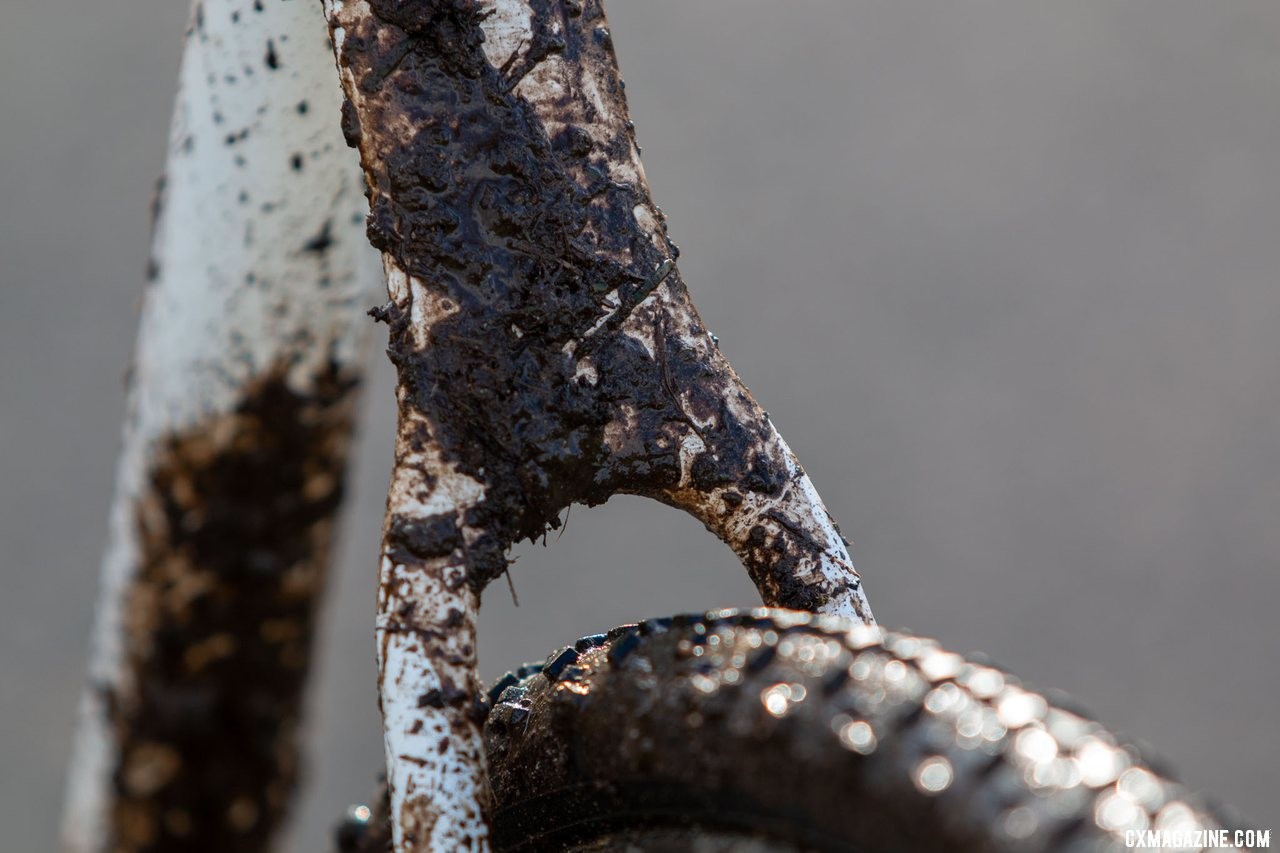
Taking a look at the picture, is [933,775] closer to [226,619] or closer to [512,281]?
[512,281]

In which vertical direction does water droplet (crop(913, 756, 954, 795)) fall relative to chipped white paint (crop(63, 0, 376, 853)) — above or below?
below

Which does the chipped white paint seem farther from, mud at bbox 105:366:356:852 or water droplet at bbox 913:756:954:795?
water droplet at bbox 913:756:954:795

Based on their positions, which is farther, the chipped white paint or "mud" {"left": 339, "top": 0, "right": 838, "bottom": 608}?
the chipped white paint

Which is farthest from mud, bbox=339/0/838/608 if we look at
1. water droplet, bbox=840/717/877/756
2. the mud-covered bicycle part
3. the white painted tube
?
water droplet, bbox=840/717/877/756

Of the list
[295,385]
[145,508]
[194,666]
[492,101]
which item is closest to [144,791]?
[194,666]

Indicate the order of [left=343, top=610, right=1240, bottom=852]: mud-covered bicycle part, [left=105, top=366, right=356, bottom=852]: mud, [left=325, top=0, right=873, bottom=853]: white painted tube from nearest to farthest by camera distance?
[left=343, top=610, right=1240, bottom=852]: mud-covered bicycle part < [left=325, top=0, right=873, bottom=853]: white painted tube < [left=105, top=366, right=356, bottom=852]: mud

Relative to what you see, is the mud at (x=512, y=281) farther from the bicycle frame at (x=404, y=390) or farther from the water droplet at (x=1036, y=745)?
the water droplet at (x=1036, y=745)

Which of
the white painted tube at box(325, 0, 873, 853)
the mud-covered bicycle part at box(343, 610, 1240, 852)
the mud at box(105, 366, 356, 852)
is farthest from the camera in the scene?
the mud at box(105, 366, 356, 852)

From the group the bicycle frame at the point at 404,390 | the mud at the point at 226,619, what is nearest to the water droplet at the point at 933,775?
the bicycle frame at the point at 404,390
